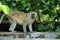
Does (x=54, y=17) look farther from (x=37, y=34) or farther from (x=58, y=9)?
(x=37, y=34)

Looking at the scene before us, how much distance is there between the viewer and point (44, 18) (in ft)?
18.8

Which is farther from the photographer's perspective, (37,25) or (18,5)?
(37,25)

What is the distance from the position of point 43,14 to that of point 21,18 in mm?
732

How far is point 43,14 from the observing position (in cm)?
567

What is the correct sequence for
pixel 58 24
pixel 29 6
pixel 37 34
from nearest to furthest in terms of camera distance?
pixel 37 34 < pixel 29 6 < pixel 58 24

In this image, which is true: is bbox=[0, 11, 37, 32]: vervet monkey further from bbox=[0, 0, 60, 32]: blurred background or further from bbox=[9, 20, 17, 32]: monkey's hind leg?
bbox=[0, 0, 60, 32]: blurred background

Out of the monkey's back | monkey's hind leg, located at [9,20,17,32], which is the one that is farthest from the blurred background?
monkey's hind leg, located at [9,20,17,32]

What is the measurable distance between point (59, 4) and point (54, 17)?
48 centimetres

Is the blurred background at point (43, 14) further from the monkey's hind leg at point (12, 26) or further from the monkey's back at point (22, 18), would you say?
the monkey's hind leg at point (12, 26)

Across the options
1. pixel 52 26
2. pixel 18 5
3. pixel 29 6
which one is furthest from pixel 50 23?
pixel 18 5

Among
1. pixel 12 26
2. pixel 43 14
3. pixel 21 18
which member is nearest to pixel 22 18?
pixel 21 18

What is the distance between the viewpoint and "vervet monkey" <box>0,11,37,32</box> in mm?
5305

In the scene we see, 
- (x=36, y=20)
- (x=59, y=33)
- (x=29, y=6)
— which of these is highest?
(x=29, y=6)

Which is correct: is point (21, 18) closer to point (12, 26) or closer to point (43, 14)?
point (12, 26)
